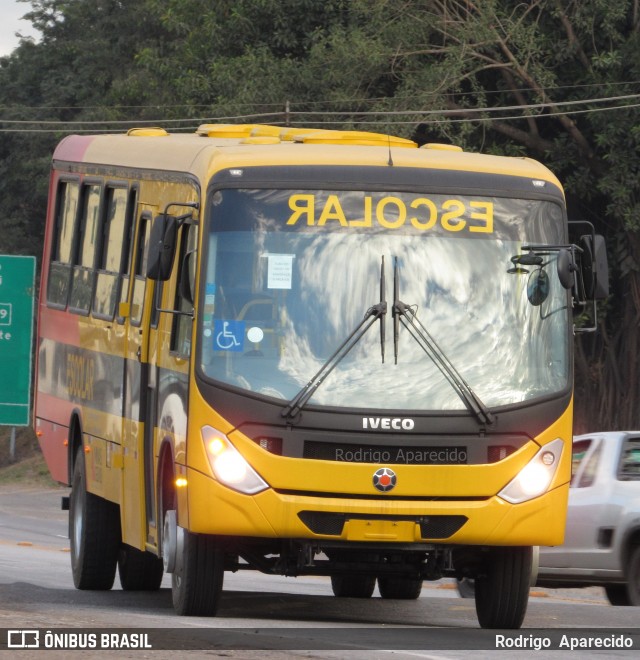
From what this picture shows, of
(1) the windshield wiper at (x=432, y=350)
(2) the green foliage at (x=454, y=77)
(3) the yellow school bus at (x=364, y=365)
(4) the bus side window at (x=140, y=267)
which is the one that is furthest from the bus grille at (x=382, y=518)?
(2) the green foliage at (x=454, y=77)

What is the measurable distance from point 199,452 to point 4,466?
4142 centimetres

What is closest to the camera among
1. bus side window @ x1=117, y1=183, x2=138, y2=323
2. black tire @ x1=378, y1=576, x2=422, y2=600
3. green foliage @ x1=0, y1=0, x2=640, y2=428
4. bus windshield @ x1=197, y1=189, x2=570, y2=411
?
bus windshield @ x1=197, y1=189, x2=570, y2=411

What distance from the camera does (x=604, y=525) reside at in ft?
52.8

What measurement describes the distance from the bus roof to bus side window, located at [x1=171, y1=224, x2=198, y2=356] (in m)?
0.39

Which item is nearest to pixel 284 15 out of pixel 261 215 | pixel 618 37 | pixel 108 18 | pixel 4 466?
pixel 618 37

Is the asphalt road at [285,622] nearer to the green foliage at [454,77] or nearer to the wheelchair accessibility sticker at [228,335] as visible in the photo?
the wheelchair accessibility sticker at [228,335]

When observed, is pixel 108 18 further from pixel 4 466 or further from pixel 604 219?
pixel 604 219

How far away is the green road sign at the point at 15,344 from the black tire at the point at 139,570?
49.9 feet

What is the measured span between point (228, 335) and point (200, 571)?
1.52 m

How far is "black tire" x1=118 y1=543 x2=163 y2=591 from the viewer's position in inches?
607

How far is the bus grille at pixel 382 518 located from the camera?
35.8ft

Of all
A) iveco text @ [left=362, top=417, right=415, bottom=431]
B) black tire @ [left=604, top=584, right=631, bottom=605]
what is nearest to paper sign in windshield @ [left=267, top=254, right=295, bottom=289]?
iveco text @ [left=362, top=417, right=415, bottom=431]

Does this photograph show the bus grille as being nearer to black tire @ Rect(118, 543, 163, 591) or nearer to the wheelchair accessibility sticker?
the wheelchair accessibility sticker

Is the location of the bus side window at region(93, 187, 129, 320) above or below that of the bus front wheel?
above
